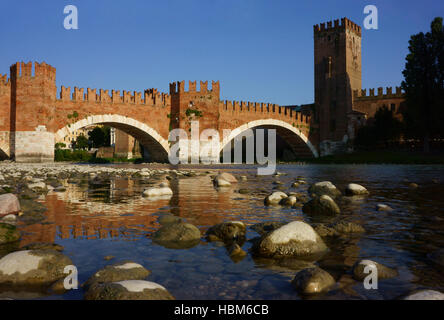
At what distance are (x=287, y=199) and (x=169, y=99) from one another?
2597 cm

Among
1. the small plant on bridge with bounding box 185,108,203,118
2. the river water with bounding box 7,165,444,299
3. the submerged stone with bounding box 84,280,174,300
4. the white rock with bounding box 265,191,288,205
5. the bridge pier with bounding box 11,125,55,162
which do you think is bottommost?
the river water with bounding box 7,165,444,299

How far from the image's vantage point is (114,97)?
27.5 metres

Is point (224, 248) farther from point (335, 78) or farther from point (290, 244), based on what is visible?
point (335, 78)

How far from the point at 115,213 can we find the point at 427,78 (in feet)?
107

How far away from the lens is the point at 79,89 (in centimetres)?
2597

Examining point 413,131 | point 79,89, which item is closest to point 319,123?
point 413,131

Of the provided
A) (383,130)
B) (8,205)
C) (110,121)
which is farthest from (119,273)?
(383,130)

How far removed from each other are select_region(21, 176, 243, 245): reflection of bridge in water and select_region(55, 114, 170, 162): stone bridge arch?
19.5m

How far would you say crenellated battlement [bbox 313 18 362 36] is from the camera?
43.6 m

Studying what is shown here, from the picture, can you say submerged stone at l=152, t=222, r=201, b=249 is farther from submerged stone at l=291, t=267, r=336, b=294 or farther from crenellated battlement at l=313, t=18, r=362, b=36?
crenellated battlement at l=313, t=18, r=362, b=36

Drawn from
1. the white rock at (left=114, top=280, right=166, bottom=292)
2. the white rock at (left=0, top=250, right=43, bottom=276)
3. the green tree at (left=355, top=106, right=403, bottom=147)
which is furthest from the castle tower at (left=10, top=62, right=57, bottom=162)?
the green tree at (left=355, top=106, right=403, bottom=147)
